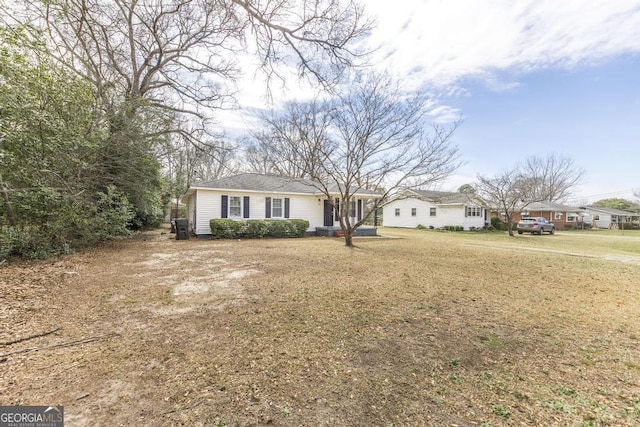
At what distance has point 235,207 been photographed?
47.8 ft

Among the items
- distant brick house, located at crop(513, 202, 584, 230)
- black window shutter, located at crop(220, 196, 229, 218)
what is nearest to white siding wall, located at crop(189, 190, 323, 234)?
black window shutter, located at crop(220, 196, 229, 218)

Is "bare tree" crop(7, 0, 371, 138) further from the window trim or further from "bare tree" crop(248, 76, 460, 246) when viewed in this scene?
the window trim

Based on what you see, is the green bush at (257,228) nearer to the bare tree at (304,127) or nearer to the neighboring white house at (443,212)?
the bare tree at (304,127)

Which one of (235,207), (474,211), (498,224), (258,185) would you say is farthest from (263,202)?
(498,224)

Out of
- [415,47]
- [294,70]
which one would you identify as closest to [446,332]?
[294,70]

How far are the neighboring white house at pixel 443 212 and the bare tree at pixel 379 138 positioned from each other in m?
12.9

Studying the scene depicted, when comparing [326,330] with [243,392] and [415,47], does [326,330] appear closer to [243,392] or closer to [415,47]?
[243,392]

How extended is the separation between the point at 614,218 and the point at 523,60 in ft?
162

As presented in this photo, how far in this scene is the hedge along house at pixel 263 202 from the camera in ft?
45.6

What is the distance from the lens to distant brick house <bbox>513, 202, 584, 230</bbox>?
3082cm

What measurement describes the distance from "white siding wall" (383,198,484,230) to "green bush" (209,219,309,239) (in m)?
11.2

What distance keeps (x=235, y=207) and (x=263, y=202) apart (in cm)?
148


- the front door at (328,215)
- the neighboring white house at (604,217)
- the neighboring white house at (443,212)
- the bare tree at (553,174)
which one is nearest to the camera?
the front door at (328,215)

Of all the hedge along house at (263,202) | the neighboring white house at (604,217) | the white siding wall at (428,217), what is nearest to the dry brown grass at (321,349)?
the hedge along house at (263,202)
